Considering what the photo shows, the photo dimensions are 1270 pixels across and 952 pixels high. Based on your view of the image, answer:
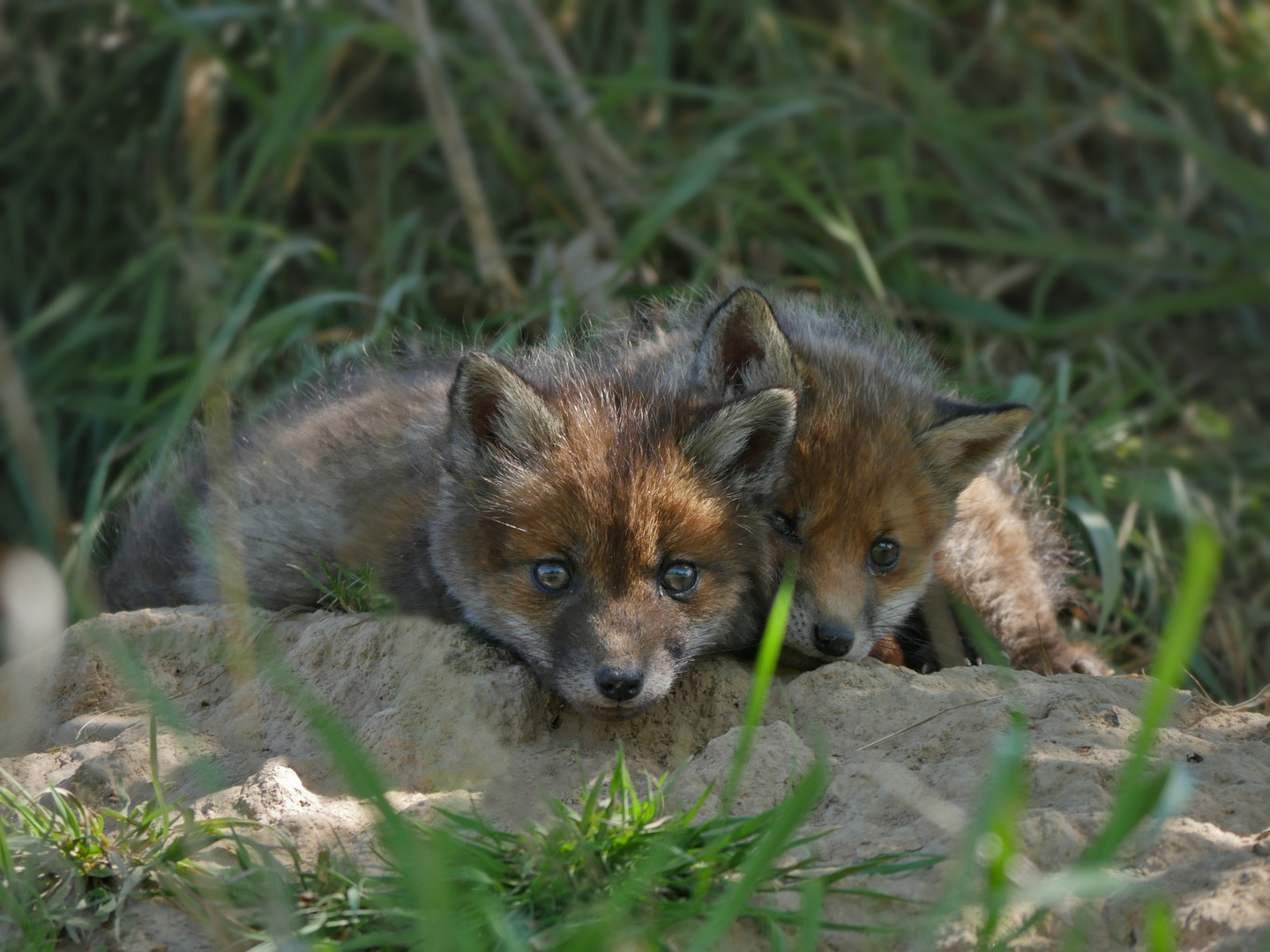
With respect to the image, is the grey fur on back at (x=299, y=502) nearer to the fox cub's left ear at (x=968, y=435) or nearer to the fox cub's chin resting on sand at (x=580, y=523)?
the fox cub's chin resting on sand at (x=580, y=523)

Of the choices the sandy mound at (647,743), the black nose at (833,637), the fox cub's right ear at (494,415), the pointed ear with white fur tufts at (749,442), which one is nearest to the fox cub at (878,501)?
the black nose at (833,637)

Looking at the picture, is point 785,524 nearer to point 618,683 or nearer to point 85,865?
point 618,683

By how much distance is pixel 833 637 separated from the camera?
147 inches

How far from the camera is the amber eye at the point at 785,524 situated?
12.8 ft

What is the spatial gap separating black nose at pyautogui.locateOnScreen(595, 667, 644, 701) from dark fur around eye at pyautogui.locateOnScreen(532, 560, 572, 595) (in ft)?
1.13

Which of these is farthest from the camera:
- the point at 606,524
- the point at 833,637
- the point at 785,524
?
the point at 785,524

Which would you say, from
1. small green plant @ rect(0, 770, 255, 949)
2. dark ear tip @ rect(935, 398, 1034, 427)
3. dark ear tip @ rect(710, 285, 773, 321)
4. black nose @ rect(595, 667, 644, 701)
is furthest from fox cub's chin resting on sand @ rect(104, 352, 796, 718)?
small green plant @ rect(0, 770, 255, 949)

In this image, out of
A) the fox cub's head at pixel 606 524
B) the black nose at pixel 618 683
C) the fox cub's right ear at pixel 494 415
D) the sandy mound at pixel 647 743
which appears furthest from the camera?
the fox cub's right ear at pixel 494 415

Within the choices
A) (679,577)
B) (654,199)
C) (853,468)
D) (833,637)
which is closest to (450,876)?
(679,577)

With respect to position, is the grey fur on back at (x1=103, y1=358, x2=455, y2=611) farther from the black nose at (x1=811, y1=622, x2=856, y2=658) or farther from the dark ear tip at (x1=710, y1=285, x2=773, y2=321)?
the black nose at (x1=811, y1=622, x2=856, y2=658)

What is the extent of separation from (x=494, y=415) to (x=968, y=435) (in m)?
1.59

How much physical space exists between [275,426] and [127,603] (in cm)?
90

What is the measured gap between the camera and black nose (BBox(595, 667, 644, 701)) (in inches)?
129

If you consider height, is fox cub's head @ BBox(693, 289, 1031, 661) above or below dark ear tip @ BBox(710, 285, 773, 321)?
below
